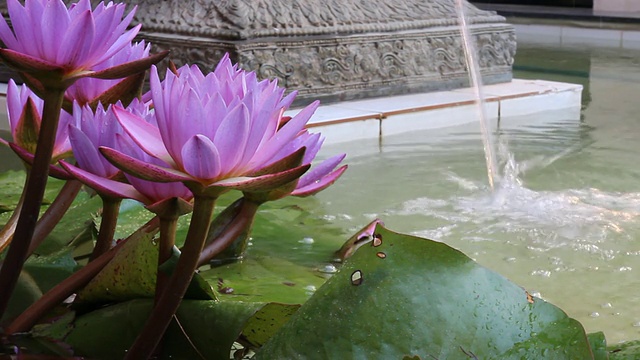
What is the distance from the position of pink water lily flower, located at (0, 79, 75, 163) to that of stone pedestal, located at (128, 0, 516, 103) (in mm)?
3126

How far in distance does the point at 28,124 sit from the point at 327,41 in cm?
348

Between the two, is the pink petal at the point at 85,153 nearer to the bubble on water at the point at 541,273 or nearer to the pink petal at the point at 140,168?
the pink petal at the point at 140,168

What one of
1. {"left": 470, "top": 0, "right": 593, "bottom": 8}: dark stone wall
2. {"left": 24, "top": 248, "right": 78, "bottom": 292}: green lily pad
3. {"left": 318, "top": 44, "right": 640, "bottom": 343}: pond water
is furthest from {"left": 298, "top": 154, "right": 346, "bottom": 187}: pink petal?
{"left": 470, "top": 0, "right": 593, "bottom": 8}: dark stone wall

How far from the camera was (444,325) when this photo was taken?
0.49 meters

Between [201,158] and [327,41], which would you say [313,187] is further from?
[327,41]

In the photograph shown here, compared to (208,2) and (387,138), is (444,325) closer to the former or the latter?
(387,138)

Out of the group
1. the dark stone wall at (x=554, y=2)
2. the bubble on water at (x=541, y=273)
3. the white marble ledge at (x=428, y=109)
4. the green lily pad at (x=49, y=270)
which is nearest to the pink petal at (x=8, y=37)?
the green lily pad at (x=49, y=270)

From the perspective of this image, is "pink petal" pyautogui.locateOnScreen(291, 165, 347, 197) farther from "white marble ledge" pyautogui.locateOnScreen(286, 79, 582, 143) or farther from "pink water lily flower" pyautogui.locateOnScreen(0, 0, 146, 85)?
"white marble ledge" pyautogui.locateOnScreen(286, 79, 582, 143)

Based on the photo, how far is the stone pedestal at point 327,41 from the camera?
3818 millimetres

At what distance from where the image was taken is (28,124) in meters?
0.58

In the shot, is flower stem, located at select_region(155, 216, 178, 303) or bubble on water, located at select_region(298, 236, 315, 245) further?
bubble on water, located at select_region(298, 236, 315, 245)

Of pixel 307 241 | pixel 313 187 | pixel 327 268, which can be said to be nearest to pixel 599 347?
pixel 313 187

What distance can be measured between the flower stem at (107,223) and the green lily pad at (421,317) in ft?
0.45

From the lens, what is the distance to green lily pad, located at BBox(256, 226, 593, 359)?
19.1 inches
